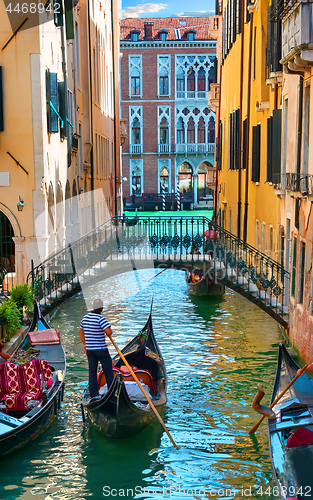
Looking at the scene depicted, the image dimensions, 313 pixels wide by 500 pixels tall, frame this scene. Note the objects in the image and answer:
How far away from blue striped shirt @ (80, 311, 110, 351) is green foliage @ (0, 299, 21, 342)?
206cm

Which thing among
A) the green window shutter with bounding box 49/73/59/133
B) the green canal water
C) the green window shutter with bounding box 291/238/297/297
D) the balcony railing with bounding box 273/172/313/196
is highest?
the green window shutter with bounding box 49/73/59/133

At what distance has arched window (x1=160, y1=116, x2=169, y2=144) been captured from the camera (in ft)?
148

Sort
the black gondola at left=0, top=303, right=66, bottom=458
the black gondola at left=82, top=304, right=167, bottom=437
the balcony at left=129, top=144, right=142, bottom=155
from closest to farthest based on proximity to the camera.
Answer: the black gondola at left=0, top=303, right=66, bottom=458, the black gondola at left=82, top=304, right=167, bottom=437, the balcony at left=129, top=144, right=142, bottom=155

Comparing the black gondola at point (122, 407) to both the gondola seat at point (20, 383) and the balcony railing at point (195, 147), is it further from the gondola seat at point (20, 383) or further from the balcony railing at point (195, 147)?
the balcony railing at point (195, 147)

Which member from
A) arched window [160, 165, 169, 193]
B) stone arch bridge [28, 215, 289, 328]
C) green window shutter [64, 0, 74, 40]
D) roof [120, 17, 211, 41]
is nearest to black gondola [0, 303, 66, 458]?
stone arch bridge [28, 215, 289, 328]

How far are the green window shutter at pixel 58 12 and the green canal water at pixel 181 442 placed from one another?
6676 millimetres

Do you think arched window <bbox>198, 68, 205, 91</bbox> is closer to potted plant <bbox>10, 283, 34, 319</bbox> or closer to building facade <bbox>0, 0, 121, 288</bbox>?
building facade <bbox>0, 0, 121, 288</bbox>

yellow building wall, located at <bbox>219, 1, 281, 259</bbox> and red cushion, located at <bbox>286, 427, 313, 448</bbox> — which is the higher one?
yellow building wall, located at <bbox>219, 1, 281, 259</bbox>

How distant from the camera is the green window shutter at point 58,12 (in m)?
14.2

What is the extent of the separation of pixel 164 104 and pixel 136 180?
551cm

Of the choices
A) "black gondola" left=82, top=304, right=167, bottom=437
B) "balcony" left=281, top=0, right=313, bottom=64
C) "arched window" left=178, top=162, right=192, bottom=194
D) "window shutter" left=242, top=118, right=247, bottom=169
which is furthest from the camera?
"arched window" left=178, top=162, right=192, bottom=194

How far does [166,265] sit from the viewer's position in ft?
46.7

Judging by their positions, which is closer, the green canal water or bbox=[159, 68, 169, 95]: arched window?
the green canal water

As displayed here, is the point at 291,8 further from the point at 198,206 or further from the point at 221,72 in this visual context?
the point at 198,206
